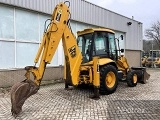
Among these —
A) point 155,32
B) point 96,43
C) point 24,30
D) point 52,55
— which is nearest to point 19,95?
point 52,55

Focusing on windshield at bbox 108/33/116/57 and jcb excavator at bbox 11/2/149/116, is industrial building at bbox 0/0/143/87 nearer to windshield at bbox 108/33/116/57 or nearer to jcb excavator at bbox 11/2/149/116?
jcb excavator at bbox 11/2/149/116

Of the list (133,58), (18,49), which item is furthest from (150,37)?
(18,49)

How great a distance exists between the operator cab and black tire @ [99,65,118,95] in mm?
705

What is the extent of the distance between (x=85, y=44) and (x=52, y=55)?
262 centimetres

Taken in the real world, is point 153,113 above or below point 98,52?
below

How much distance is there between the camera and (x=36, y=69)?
6430 mm

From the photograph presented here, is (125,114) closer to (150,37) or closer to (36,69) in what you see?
(36,69)

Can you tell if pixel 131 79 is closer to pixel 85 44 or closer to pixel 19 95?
pixel 85 44

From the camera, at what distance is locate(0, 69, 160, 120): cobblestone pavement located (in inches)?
226

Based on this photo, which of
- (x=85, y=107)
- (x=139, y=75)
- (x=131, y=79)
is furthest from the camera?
(x=139, y=75)

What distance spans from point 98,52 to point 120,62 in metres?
2.32

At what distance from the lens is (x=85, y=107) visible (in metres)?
6.60

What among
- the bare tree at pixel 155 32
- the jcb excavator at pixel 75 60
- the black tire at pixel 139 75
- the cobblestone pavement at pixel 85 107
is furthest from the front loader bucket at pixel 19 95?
the bare tree at pixel 155 32

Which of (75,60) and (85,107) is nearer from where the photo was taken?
(85,107)
